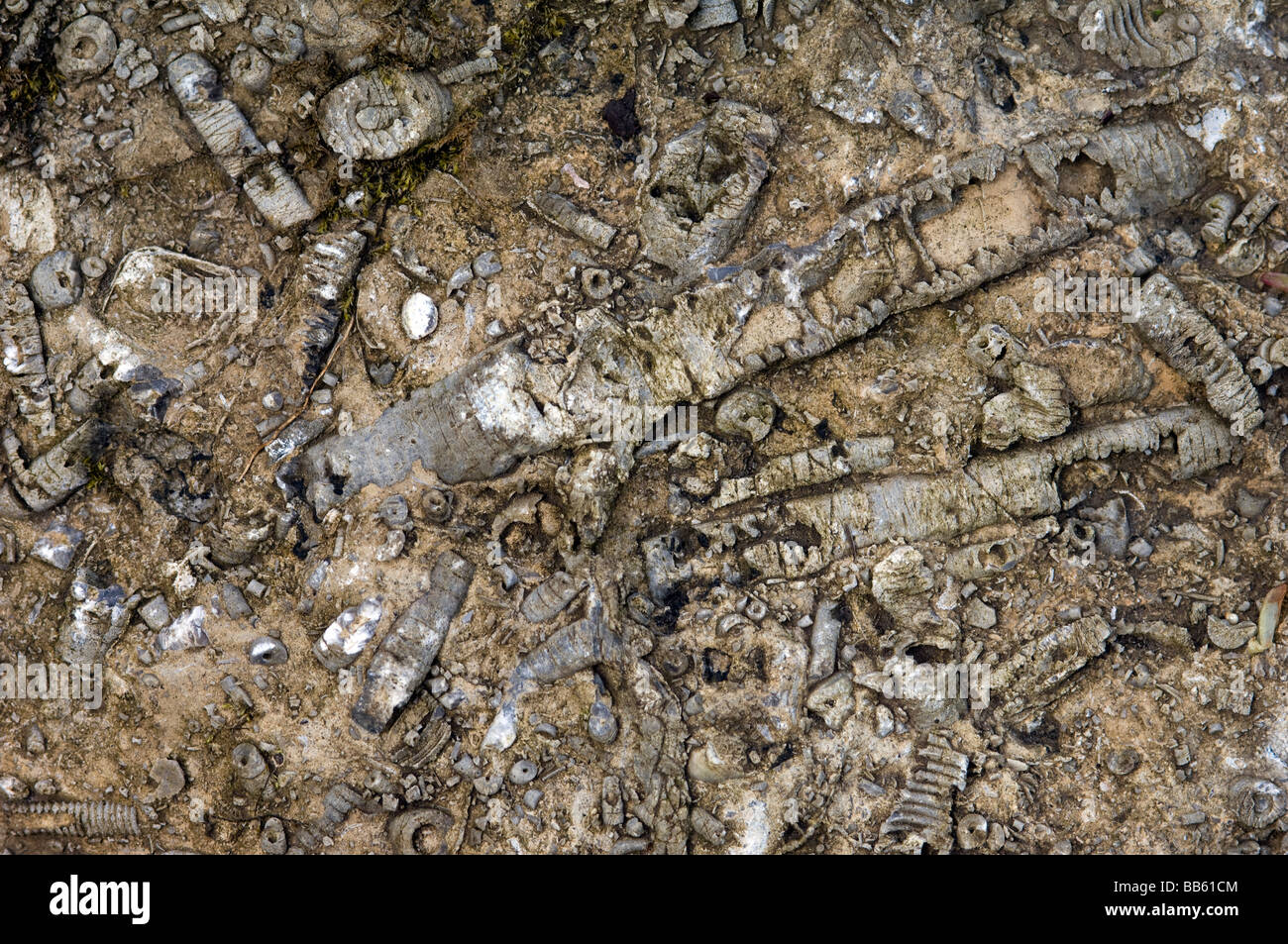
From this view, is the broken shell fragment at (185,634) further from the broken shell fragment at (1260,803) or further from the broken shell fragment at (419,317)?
the broken shell fragment at (1260,803)

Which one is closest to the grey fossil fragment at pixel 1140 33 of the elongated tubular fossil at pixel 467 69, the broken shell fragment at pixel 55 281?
the elongated tubular fossil at pixel 467 69

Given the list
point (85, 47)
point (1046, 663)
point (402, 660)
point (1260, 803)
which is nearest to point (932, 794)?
point (1046, 663)

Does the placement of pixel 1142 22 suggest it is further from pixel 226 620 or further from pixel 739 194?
pixel 226 620

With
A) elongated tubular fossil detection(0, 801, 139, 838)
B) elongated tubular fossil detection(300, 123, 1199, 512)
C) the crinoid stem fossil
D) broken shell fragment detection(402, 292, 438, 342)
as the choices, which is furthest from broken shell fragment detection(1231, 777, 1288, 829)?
elongated tubular fossil detection(0, 801, 139, 838)

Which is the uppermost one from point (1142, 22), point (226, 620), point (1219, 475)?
point (1142, 22)

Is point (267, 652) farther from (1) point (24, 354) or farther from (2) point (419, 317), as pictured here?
(1) point (24, 354)

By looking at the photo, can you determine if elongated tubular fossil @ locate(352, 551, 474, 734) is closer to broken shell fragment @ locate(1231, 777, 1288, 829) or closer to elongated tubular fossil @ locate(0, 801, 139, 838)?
elongated tubular fossil @ locate(0, 801, 139, 838)

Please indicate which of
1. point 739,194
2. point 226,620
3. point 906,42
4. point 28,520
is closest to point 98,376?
point 28,520
